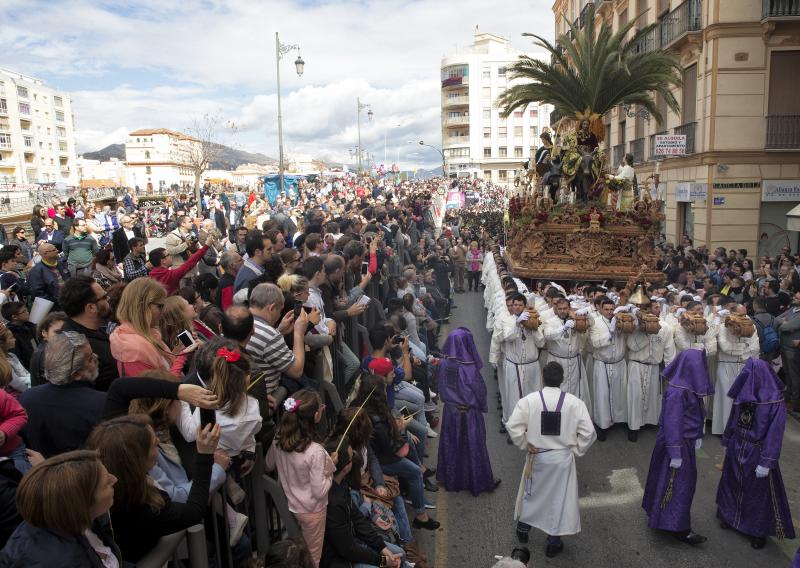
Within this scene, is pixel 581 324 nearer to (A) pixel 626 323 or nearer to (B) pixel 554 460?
(A) pixel 626 323

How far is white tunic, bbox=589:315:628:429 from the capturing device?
8.16 meters

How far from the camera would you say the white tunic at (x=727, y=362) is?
796 centimetres

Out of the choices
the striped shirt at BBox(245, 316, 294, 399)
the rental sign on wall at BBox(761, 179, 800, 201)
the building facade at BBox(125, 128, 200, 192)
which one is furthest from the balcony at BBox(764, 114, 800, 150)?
the building facade at BBox(125, 128, 200, 192)

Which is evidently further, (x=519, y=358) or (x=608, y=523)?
(x=519, y=358)

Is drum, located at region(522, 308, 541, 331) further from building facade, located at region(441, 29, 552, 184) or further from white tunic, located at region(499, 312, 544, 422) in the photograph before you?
building facade, located at region(441, 29, 552, 184)

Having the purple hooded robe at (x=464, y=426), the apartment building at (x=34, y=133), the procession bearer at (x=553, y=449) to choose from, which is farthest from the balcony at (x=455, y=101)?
the procession bearer at (x=553, y=449)

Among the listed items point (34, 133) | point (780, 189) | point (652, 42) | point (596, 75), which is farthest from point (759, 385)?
point (34, 133)

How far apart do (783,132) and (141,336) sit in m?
18.1

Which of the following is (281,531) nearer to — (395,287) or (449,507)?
(449,507)

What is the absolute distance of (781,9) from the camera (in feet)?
52.0

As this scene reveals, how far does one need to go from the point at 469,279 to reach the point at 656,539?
49.9 ft

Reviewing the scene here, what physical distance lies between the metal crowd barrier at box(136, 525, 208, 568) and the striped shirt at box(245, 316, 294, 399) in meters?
1.55

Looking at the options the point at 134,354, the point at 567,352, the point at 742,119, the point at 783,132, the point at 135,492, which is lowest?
the point at 567,352

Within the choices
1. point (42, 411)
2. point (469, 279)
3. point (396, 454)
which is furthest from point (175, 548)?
point (469, 279)
